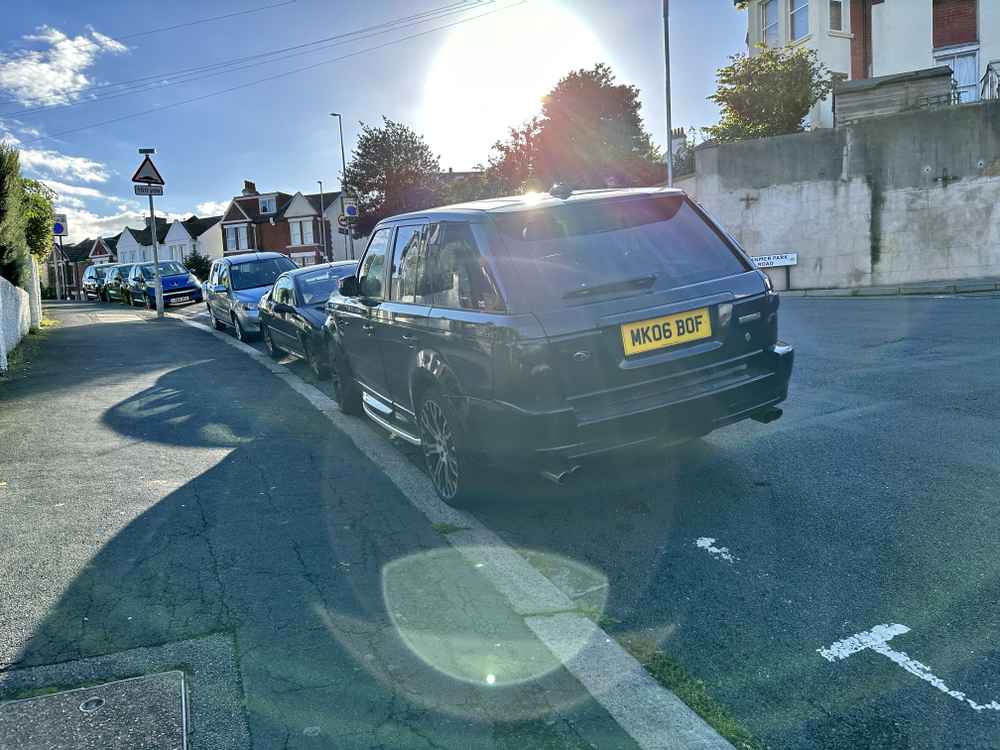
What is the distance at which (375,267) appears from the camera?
21.4 feet

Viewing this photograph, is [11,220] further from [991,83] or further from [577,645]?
[991,83]

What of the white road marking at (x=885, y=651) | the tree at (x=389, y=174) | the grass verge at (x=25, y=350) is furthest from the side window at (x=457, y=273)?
the tree at (x=389, y=174)

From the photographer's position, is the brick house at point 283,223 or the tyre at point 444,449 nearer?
the tyre at point 444,449

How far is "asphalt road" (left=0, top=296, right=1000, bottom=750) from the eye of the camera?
2809mm

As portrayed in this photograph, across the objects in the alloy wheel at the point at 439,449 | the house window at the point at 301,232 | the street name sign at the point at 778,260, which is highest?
the house window at the point at 301,232

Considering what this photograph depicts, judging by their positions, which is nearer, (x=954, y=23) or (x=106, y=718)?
(x=106, y=718)

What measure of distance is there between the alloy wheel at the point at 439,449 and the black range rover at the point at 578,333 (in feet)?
0.05

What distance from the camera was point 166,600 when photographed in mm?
3826

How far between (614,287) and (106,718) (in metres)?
3.11

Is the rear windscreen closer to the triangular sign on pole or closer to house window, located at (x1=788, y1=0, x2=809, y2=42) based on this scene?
the triangular sign on pole

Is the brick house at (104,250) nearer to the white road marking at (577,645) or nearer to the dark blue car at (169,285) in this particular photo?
the dark blue car at (169,285)

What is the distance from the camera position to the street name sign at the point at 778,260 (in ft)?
69.6

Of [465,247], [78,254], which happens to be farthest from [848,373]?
[78,254]

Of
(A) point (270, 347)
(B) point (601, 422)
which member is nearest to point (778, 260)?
(A) point (270, 347)
